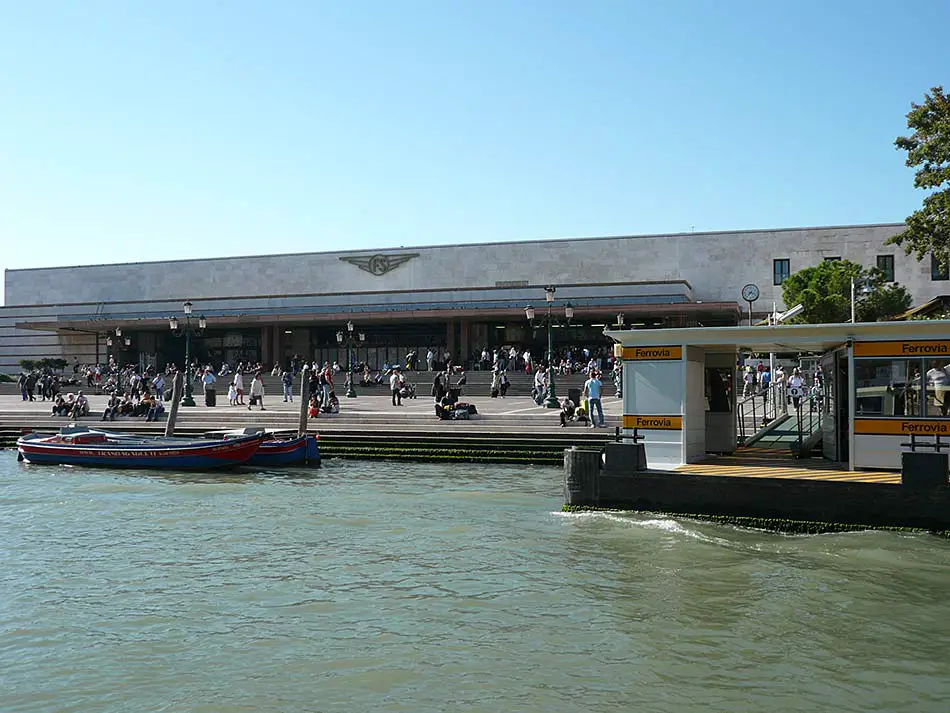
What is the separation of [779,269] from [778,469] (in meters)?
43.3

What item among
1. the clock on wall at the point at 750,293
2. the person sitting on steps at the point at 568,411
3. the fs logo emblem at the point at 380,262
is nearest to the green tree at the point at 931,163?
the clock on wall at the point at 750,293

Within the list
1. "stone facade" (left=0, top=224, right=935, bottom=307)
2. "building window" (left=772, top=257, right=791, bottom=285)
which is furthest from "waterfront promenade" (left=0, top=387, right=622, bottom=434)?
"building window" (left=772, top=257, right=791, bottom=285)

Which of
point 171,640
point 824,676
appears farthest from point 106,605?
point 824,676

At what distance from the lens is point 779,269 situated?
55188 millimetres

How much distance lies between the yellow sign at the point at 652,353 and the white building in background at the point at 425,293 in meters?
33.8

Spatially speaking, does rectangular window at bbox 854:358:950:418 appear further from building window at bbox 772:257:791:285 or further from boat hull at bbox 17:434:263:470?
building window at bbox 772:257:791:285

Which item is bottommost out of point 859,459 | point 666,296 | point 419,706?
point 419,706

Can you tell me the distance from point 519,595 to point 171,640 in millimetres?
3746

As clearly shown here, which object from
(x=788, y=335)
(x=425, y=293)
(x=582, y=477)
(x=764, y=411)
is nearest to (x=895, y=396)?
(x=788, y=335)

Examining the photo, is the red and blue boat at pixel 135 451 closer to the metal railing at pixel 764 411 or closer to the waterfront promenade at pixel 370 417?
the waterfront promenade at pixel 370 417

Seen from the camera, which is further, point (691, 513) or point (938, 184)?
point (938, 184)

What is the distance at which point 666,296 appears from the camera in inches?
1978

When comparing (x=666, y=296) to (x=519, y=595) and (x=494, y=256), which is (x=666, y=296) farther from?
(x=519, y=595)

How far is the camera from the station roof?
1327 centimetres
